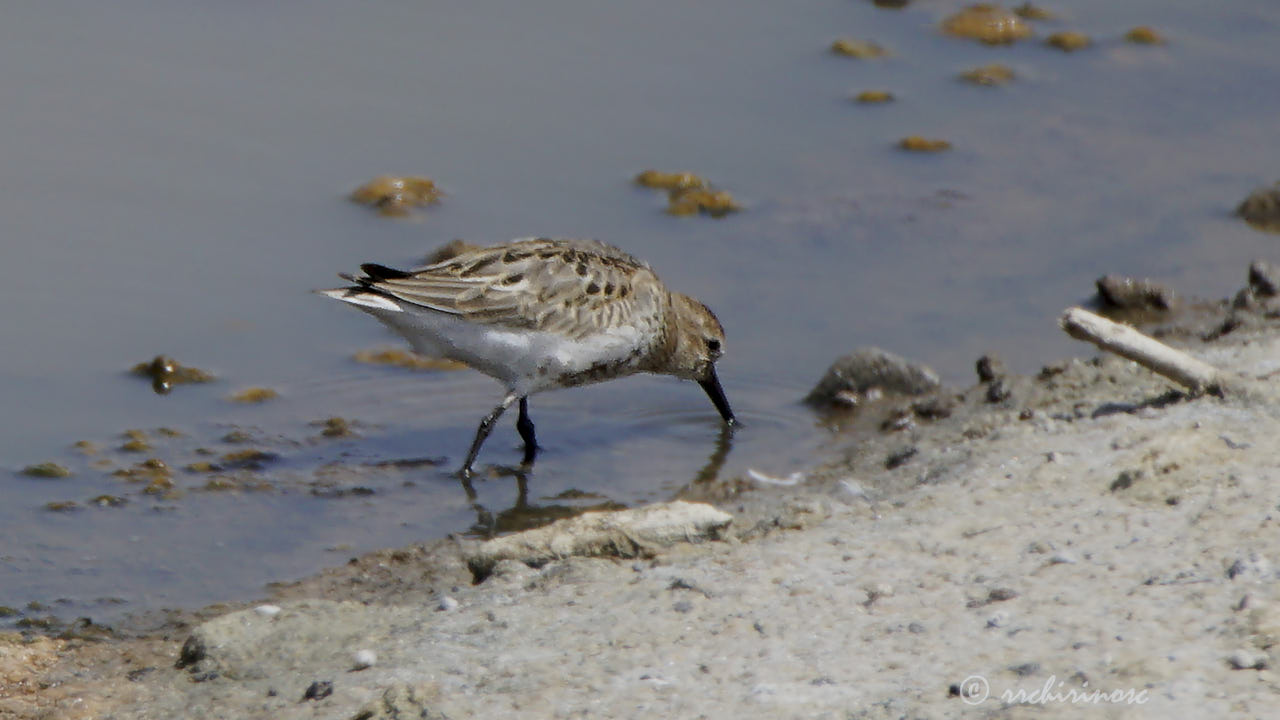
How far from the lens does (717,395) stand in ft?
27.1

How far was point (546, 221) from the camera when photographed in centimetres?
941

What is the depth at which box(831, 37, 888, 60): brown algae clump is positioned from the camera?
11.7 m

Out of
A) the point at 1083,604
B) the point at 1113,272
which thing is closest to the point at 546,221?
the point at 1113,272

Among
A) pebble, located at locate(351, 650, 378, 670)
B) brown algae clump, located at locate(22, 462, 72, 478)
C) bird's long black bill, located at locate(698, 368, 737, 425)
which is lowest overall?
bird's long black bill, located at locate(698, 368, 737, 425)

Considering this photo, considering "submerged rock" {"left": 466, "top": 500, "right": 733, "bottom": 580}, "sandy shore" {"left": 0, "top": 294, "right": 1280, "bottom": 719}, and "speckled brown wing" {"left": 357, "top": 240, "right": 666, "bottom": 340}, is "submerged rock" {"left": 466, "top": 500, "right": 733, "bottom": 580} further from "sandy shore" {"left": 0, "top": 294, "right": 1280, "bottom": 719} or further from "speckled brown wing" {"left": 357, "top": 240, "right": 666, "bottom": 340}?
"speckled brown wing" {"left": 357, "top": 240, "right": 666, "bottom": 340}

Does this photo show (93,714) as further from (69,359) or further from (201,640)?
(69,359)

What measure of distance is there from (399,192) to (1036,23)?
211 inches

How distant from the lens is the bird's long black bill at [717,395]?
8169 millimetres

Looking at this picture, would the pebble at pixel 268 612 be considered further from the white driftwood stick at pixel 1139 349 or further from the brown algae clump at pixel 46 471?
the white driftwood stick at pixel 1139 349

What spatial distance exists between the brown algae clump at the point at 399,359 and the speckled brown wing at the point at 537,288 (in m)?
1.09

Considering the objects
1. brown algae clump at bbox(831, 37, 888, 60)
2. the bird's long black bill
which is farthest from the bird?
brown algae clump at bbox(831, 37, 888, 60)

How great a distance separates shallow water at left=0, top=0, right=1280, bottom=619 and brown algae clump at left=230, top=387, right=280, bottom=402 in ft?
0.26

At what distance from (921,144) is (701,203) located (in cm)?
171

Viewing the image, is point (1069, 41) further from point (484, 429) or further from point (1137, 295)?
point (484, 429)
